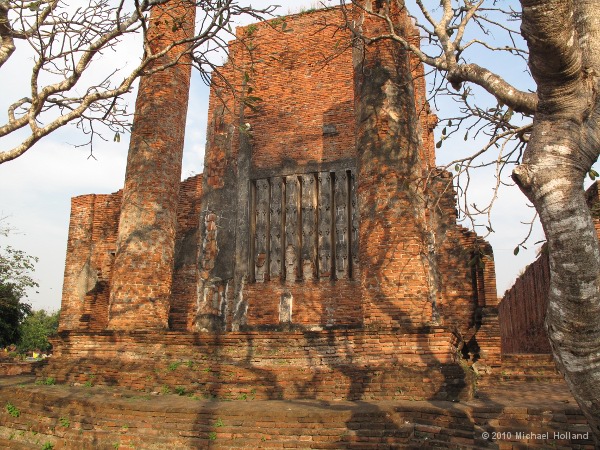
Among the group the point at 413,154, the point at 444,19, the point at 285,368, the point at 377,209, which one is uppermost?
the point at 444,19

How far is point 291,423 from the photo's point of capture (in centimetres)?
521

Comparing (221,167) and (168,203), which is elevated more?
(221,167)

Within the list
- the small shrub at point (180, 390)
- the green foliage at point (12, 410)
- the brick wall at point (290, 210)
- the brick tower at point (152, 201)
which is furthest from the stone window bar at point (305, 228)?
the green foliage at point (12, 410)

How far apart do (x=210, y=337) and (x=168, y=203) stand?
9.69ft

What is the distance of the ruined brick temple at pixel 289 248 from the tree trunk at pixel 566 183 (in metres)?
1.79

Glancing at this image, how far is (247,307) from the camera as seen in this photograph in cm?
1137

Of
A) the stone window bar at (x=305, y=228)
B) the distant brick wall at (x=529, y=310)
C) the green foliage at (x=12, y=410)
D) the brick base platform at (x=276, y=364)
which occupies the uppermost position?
the stone window bar at (x=305, y=228)

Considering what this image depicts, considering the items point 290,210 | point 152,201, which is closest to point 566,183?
point 152,201

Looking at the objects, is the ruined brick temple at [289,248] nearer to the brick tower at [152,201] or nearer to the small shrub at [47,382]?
the brick tower at [152,201]

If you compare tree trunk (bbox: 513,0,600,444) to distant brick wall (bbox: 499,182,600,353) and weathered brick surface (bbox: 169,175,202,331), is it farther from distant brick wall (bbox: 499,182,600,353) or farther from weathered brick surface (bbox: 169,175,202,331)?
weathered brick surface (bbox: 169,175,202,331)

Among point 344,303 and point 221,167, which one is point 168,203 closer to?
point 221,167

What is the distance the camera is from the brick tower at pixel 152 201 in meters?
8.48

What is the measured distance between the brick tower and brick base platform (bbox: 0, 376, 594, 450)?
216 cm

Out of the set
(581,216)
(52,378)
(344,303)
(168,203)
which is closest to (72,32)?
(168,203)
